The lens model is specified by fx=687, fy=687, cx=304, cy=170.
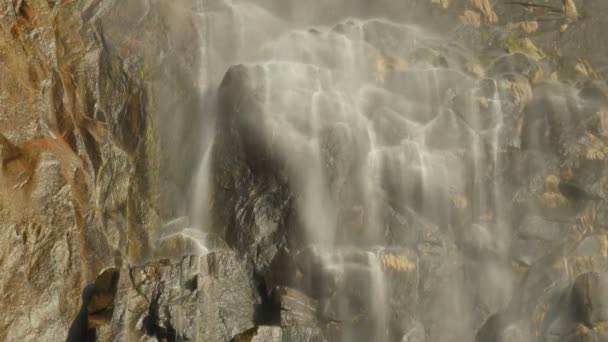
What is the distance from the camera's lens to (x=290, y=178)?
11.3m

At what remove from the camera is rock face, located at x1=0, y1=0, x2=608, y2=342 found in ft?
30.9

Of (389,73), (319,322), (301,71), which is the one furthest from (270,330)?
(389,73)

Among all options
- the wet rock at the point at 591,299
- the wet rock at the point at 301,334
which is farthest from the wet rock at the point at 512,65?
the wet rock at the point at 301,334

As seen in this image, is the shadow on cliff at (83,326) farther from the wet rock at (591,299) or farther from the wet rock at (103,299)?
the wet rock at (591,299)

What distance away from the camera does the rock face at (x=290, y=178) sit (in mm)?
9406

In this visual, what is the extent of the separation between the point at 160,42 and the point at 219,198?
3209mm

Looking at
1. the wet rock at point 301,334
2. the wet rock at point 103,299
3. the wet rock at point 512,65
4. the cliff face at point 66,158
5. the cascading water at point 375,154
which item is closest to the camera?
the cliff face at point 66,158

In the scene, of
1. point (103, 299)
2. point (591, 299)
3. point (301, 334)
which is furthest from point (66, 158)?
point (591, 299)

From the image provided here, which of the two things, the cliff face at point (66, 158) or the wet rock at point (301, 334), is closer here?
the cliff face at point (66, 158)

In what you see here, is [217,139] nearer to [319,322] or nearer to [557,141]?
[319,322]

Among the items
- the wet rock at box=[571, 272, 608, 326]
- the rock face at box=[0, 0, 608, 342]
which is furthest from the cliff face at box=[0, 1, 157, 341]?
the wet rock at box=[571, 272, 608, 326]

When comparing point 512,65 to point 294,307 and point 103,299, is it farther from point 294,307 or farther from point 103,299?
point 103,299

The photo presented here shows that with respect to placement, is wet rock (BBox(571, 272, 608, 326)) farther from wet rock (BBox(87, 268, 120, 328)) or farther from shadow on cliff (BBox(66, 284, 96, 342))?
shadow on cliff (BBox(66, 284, 96, 342))

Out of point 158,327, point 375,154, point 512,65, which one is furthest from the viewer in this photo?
point 512,65
